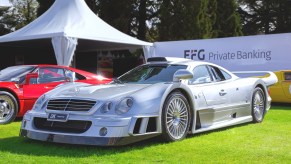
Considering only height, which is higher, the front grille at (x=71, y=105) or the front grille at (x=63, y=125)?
the front grille at (x=71, y=105)

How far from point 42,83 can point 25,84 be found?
16.7 inches

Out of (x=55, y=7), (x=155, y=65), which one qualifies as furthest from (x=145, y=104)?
(x=55, y=7)

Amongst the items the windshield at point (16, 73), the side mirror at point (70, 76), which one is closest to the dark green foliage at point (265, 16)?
the side mirror at point (70, 76)

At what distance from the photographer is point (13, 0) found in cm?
5178

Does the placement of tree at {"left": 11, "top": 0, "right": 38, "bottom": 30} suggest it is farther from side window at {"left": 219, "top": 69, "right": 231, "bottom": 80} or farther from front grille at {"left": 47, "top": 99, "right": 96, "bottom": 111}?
front grille at {"left": 47, "top": 99, "right": 96, "bottom": 111}

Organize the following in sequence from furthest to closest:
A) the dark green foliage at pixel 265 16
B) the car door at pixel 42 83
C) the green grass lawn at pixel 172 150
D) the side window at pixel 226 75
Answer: the dark green foliage at pixel 265 16 < the car door at pixel 42 83 < the side window at pixel 226 75 < the green grass lawn at pixel 172 150

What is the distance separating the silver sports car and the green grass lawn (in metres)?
0.15

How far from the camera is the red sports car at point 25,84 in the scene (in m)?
8.31

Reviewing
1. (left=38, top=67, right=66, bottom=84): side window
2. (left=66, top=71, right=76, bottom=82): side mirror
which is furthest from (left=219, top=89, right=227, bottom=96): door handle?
(left=38, top=67, right=66, bottom=84): side window

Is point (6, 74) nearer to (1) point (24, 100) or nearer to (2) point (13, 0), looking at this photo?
(1) point (24, 100)

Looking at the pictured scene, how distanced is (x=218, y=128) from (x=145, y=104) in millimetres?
2292

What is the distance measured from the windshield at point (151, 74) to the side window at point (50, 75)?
9.51 feet

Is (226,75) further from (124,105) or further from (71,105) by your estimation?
(71,105)

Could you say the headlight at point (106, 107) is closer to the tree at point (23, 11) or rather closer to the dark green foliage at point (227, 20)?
the dark green foliage at point (227, 20)
